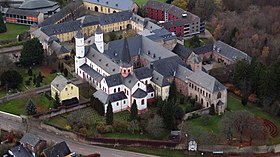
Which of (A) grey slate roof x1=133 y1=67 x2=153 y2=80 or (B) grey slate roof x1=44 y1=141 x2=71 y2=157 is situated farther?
(A) grey slate roof x1=133 y1=67 x2=153 y2=80

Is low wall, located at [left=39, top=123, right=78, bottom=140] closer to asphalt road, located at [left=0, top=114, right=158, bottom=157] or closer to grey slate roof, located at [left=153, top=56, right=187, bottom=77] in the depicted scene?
asphalt road, located at [left=0, top=114, right=158, bottom=157]

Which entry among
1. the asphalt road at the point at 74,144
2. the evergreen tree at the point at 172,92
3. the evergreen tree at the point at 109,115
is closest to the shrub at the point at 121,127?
the evergreen tree at the point at 109,115

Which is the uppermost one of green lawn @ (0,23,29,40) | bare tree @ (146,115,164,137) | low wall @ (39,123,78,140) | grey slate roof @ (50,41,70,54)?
grey slate roof @ (50,41,70,54)

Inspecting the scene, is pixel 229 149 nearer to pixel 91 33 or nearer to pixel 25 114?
pixel 25 114

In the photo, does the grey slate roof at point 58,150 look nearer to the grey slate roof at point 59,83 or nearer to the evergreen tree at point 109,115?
the evergreen tree at point 109,115

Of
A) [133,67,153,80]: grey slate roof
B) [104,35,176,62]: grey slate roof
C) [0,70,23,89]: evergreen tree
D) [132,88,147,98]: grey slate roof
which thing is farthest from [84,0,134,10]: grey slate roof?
[132,88,147,98]: grey slate roof

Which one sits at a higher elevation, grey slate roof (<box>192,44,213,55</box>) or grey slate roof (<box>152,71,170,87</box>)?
grey slate roof (<box>152,71,170,87</box>)

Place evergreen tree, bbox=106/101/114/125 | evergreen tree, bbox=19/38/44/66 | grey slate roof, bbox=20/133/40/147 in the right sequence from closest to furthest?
1. grey slate roof, bbox=20/133/40/147
2. evergreen tree, bbox=106/101/114/125
3. evergreen tree, bbox=19/38/44/66
